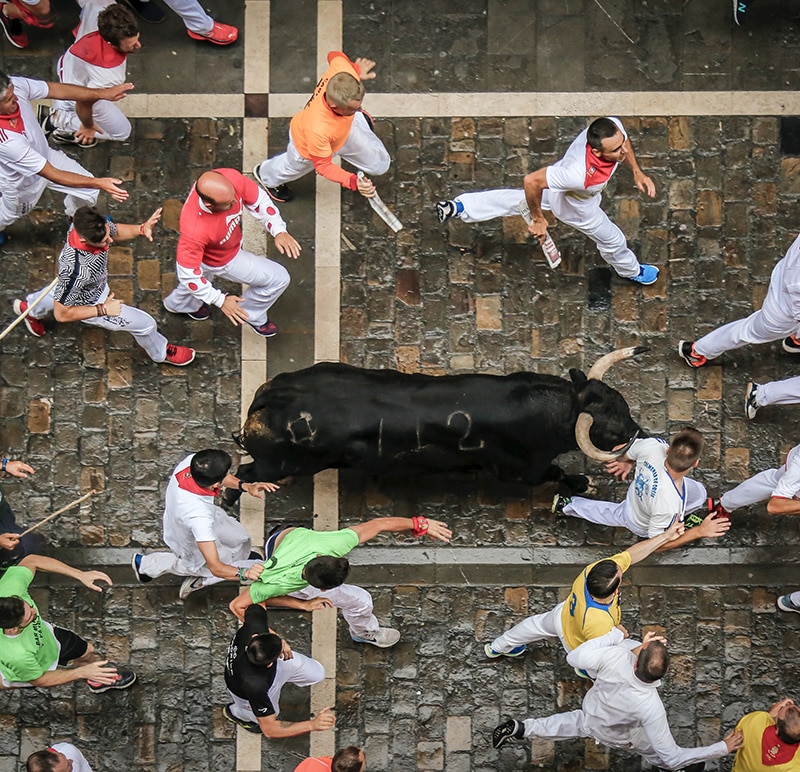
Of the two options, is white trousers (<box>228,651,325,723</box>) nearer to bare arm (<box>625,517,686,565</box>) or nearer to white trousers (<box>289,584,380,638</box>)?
white trousers (<box>289,584,380,638</box>)

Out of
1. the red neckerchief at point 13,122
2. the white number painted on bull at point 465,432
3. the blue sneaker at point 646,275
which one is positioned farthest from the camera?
the blue sneaker at point 646,275

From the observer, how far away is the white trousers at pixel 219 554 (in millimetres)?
8789

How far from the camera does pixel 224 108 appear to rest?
10.2 meters

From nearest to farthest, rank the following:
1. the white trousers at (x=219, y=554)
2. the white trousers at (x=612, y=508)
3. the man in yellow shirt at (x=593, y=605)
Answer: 1. the man in yellow shirt at (x=593, y=605)
2. the white trousers at (x=219, y=554)
3. the white trousers at (x=612, y=508)

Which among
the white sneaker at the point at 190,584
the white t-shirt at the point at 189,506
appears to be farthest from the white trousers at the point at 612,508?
the white sneaker at the point at 190,584

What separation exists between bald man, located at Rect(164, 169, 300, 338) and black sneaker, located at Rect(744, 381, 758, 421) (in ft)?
15.1

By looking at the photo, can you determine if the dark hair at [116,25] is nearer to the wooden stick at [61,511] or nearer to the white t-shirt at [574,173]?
the white t-shirt at [574,173]

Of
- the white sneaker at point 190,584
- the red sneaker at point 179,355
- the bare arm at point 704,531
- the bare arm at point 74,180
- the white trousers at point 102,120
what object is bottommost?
the white sneaker at point 190,584

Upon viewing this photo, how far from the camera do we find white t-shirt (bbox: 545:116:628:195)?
329 inches

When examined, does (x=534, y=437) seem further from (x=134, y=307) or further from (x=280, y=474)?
(x=134, y=307)

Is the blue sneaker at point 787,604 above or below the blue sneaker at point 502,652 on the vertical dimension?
above

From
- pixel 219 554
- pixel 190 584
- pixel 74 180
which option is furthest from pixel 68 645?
pixel 74 180

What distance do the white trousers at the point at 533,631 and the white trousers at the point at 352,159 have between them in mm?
4566

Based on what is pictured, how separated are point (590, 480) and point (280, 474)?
3090mm
